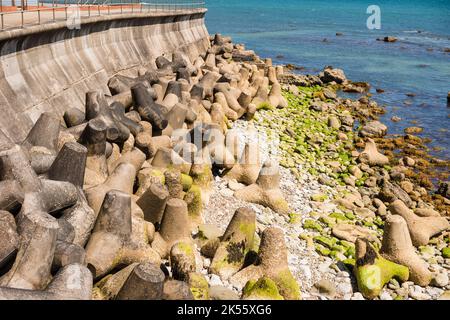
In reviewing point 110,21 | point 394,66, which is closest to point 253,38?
point 394,66

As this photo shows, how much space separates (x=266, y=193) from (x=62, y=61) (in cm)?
A: 540

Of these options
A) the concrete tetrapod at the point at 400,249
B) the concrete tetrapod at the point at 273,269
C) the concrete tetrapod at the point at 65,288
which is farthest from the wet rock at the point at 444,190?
the concrete tetrapod at the point at 65,288

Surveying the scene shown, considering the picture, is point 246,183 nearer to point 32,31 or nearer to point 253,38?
point 32,31

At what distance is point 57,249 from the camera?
5.45m

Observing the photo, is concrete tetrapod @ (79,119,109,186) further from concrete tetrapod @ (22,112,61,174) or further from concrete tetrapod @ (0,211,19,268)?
concrete tetrapod @ (0,211,19,268)

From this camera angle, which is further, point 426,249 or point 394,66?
point 394,66

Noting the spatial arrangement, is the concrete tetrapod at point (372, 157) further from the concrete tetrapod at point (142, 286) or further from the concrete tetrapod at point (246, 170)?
the concrete tetrapod at point (142, 286)

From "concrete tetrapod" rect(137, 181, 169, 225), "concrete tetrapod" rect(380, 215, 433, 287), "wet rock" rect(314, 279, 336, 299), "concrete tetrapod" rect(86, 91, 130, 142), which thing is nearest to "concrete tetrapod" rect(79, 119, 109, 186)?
"concrete tetrapod" rect(86, 91, 130, 142)

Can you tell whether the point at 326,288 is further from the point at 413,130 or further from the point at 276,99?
the point at 413,130

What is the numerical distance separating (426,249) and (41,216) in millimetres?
7568

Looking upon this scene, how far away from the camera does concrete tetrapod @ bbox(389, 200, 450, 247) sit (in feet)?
33.3

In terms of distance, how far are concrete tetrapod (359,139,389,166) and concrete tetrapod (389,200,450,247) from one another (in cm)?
351
